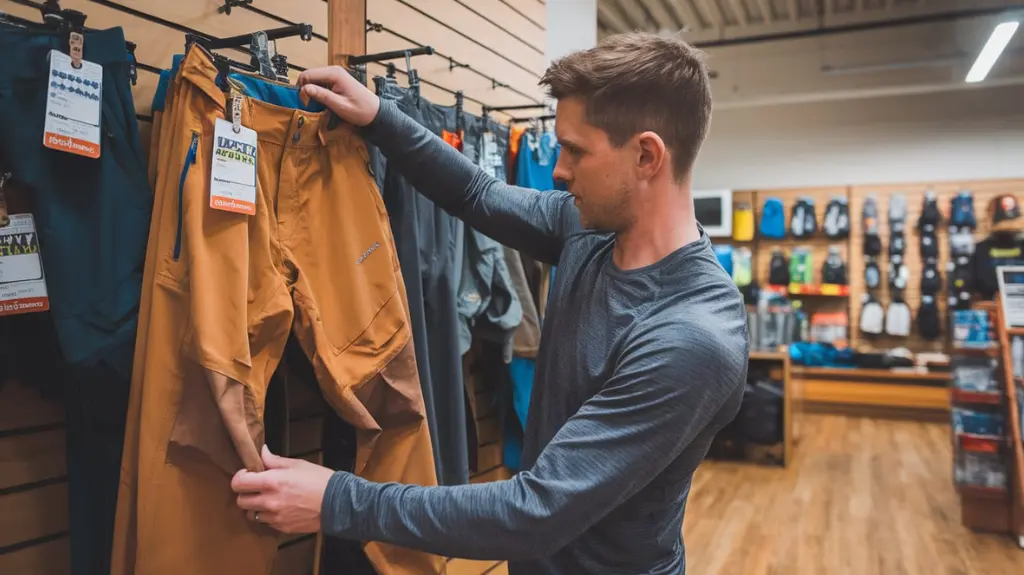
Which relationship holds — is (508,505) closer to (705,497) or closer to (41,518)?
(41,518)

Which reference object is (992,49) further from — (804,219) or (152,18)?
(152,18)

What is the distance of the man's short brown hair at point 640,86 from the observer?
112cm

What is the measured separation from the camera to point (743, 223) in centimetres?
836

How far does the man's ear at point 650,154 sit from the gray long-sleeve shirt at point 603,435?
14 centimetres

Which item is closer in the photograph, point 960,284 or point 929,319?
point 960,284

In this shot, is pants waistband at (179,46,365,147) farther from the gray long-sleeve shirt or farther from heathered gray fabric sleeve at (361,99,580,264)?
the gray long-sleeve shirt

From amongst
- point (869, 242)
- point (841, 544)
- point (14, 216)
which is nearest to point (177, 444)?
point (14, 216)

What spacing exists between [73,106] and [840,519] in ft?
14.1

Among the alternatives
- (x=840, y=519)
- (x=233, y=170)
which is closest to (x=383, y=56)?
(x=233, y=170)

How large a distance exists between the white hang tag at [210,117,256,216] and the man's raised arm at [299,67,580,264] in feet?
0.59

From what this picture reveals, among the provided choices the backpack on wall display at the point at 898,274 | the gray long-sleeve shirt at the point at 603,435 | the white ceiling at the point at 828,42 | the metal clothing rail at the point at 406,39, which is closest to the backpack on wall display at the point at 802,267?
the backpack on wall display at the point at 898,274

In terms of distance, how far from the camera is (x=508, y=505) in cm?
98

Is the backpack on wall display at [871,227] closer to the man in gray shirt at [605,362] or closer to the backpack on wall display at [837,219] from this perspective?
the backpack on wall display at [837,219]

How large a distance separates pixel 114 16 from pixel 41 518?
1107 millimetres
